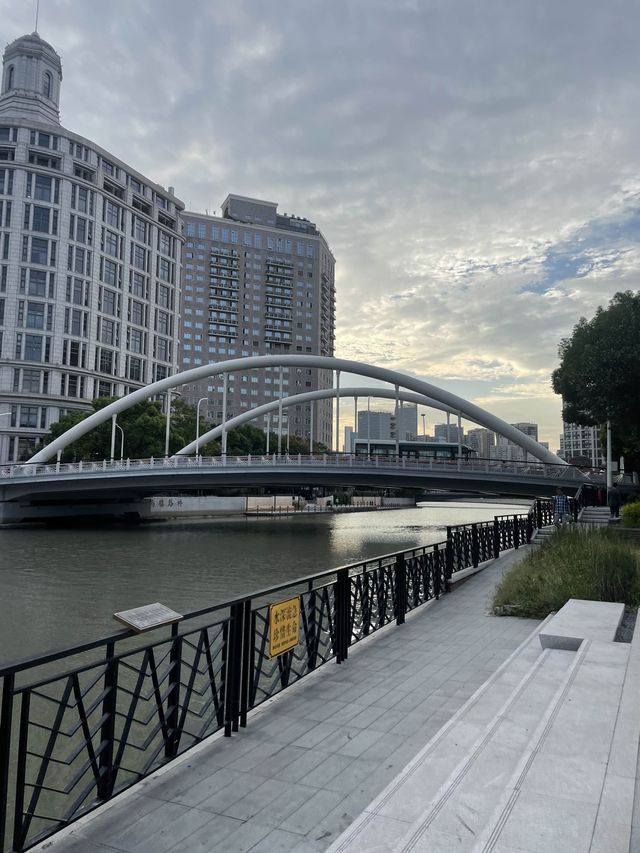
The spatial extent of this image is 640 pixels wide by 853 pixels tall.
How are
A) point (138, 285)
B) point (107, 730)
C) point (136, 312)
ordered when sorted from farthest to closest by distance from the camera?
point (138, 285) < point (136, 312) < point (107, 730)

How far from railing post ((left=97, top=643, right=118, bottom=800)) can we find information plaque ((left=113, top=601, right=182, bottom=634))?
6.3 inches

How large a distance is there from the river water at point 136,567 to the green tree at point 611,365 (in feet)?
38.6

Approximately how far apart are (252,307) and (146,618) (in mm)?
119850

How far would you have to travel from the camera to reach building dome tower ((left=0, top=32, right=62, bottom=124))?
240ft

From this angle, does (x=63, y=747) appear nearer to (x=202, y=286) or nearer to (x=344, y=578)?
(x=344, y=578)

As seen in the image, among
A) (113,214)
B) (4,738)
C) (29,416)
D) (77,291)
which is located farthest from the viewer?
(113,214)

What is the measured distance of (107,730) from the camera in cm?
363

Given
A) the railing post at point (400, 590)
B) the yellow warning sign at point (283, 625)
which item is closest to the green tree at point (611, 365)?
the railing post at point (400, 590)

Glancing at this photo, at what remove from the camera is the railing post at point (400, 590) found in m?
8.56

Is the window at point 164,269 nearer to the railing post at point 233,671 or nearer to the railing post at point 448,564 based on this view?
the railing post at point 448,564

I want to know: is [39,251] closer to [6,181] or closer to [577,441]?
[6,181]

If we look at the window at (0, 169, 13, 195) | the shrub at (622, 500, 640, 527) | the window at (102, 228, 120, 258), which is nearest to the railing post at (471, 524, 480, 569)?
the shrub at (622, 500, 640, 527)

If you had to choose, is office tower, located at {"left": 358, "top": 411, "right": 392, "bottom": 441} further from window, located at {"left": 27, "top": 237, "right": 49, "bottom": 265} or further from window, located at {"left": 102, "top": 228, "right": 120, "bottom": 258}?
window, located at {"left": 27, "top": 237, "right": 49, "bottom": 265}

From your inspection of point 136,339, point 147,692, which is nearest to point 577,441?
point 136,339
